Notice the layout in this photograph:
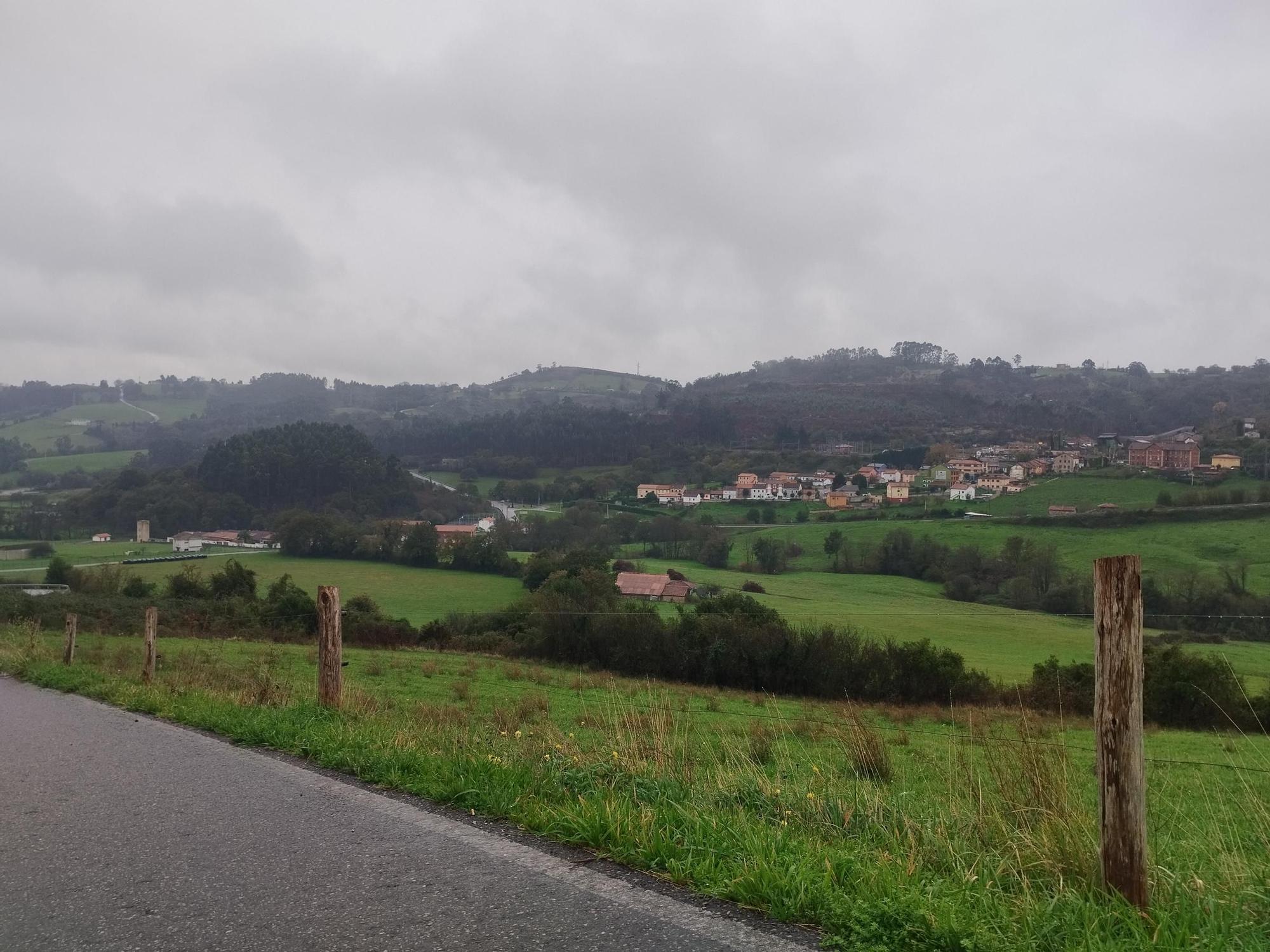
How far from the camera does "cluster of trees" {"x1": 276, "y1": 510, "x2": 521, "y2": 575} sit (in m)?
63.1

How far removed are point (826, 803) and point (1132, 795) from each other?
2.04 m

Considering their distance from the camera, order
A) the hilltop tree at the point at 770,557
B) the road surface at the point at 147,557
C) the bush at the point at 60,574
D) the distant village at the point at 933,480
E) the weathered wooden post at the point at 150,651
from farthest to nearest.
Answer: the distant village at the point at 933,480, the hilltop tree at the point at 770,557, the road surface at the point at 147,557, the bush at the point at 60,574, the weathered wooden post at the point at 150,651

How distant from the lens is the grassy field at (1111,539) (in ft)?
163

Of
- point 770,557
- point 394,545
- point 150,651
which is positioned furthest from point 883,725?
point 394,545

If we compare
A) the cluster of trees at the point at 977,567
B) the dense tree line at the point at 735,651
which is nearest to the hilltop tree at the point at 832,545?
the cluster of trees at the point at 977,567

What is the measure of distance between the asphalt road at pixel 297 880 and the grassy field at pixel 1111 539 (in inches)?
1702

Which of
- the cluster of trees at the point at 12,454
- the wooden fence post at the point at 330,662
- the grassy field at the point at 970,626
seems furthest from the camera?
the cluster of trees at the point at 12,454

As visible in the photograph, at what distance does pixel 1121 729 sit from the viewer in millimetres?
4062

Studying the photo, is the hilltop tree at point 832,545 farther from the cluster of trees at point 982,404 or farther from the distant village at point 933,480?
the cluster of trees at point 982,404

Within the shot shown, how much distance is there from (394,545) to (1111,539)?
49.1 metres

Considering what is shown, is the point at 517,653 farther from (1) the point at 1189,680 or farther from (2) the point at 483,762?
(2) the point at 483,762

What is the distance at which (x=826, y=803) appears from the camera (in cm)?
573

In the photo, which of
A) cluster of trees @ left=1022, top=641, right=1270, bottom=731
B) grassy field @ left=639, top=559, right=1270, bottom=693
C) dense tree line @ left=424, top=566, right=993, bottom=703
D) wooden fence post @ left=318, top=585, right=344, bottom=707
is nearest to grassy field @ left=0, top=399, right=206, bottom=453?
dense tree line @ left=424, top=566, right=993, bottom=703

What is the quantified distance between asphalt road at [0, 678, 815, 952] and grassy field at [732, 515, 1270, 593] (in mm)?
43220
